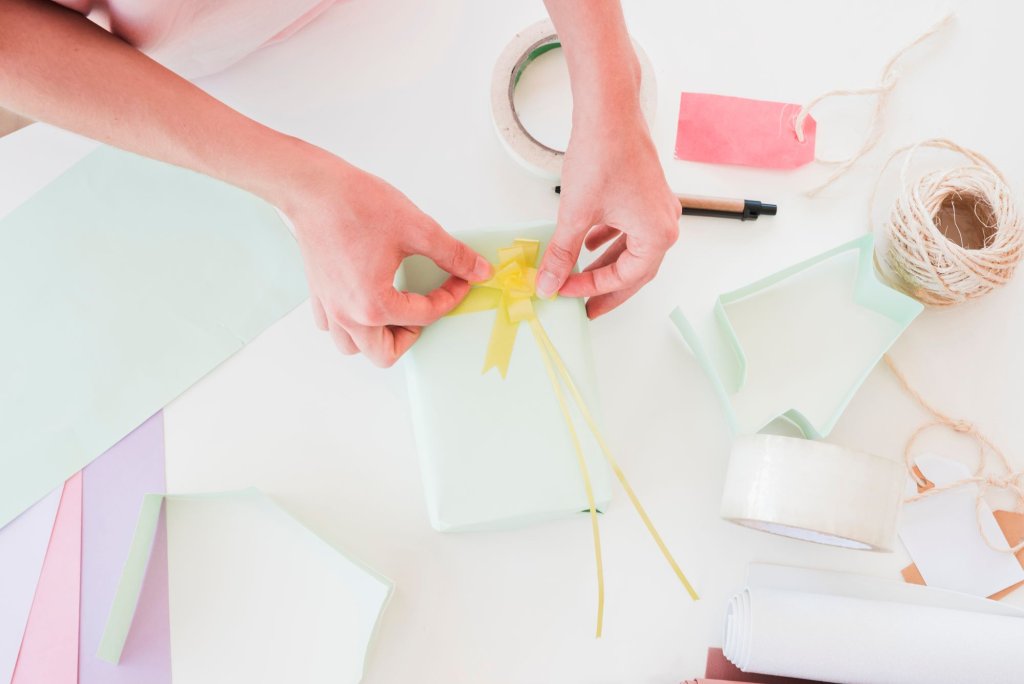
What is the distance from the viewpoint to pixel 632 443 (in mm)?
762

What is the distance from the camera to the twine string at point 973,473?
0.75m

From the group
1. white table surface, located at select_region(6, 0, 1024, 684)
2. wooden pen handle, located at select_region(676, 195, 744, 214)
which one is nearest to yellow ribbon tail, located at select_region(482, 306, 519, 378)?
white table surface, located at select_region(6, 0, 1024, 684)

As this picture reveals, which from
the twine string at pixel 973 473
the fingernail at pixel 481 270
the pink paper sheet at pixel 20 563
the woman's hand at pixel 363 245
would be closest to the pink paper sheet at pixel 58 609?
the pink paper sheet at pixel 20 563

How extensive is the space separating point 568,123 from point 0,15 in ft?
1.64

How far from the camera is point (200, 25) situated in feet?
2.21

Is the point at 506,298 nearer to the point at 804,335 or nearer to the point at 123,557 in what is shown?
the point at 804,335

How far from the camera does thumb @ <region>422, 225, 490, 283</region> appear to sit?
61 centimetres

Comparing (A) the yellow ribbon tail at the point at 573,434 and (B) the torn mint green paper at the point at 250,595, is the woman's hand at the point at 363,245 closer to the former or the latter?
(A) the yellow ribbon tail at the point at 573,434

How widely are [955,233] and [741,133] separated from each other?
245 millimetres

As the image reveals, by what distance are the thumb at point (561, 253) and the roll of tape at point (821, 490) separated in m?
0.23

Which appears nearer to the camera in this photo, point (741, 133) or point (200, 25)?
point (200, 25)

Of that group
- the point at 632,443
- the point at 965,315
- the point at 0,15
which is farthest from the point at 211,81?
the point at 965,315

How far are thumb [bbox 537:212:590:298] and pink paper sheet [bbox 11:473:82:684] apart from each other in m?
A: 0.51

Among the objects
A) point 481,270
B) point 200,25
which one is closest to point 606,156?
point 481,270
